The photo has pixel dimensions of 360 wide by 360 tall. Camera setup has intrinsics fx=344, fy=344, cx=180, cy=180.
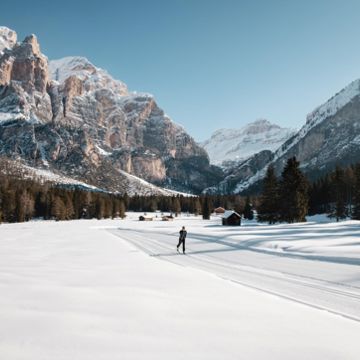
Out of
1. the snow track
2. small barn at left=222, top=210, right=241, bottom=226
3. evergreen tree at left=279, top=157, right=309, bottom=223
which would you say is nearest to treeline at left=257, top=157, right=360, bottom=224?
evergreen tree at left=279, top=157, right=309, bottom=223

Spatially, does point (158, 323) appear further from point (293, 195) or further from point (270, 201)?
point (270, 201)

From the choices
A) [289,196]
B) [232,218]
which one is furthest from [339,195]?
[232,218]

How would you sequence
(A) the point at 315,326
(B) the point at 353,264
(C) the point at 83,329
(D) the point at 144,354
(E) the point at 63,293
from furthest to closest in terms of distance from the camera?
(B) the point at 353,264
(E) the point at 63,293
(A) the point at 315,326
(C) the point at 83,329
(D) the point at 144,354

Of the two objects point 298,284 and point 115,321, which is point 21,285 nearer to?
point 115,321

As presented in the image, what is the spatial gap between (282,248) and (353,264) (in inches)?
346

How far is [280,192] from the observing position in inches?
2537

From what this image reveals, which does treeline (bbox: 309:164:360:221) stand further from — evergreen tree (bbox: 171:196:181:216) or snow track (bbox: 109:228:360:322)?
evergreen tree (bbox: 171:196:181:216)

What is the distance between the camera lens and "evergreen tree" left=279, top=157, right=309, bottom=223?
2421 inches

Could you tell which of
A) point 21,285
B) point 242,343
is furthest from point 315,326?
point 21,285

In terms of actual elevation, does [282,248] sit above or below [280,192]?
below

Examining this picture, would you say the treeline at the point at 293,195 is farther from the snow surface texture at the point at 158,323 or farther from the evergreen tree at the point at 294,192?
the snow surface texture at the point at 158,323

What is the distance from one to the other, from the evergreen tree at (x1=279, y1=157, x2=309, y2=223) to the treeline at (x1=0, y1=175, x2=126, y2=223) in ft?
252

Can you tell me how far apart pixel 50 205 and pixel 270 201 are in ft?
265

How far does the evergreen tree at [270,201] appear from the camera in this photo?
221 feet
